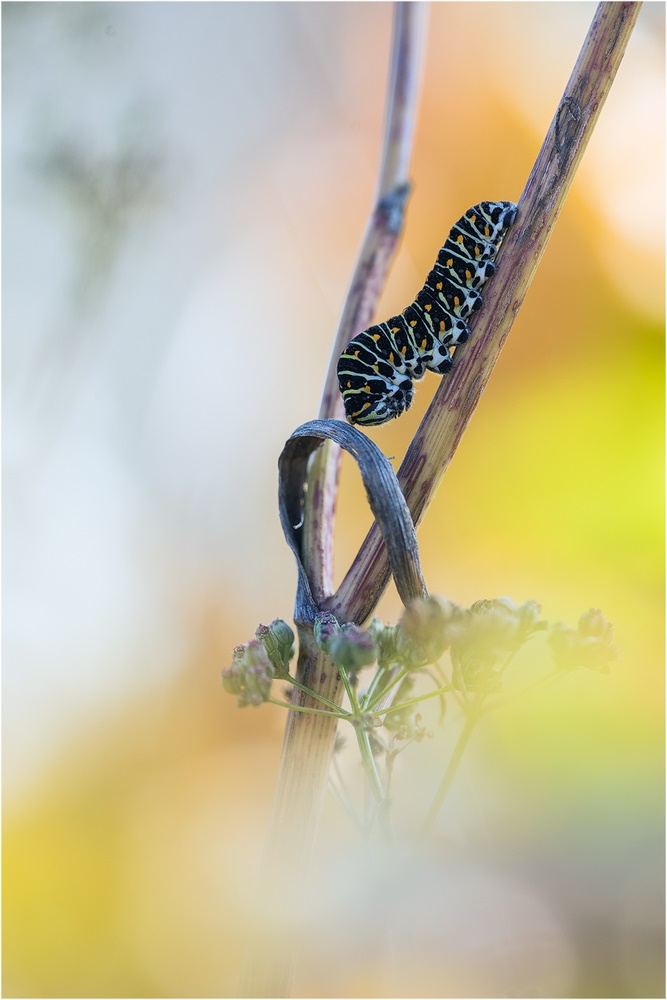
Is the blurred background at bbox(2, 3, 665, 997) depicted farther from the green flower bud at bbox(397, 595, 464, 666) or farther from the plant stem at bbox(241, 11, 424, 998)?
the green flower bud at bbox(397, 595, 464, 666)

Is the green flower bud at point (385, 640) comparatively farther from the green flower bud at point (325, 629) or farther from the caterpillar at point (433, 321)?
the caterpillar at point (433, 321)

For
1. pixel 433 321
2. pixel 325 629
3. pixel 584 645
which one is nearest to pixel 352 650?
pixel 325 629

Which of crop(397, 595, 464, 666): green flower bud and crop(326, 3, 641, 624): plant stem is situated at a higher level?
crop(326, 3, 641, 624): plant stem

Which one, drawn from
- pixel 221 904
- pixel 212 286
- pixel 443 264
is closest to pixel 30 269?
pixel 212 286

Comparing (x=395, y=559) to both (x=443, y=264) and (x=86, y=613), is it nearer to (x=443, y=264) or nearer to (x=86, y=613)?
(x=443, y=264)

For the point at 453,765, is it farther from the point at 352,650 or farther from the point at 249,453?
the point at 249,453

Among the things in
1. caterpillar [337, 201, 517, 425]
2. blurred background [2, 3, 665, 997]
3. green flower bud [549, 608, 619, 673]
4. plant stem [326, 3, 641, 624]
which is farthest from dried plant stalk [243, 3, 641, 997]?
blurred background [2, 3, 665, 997]

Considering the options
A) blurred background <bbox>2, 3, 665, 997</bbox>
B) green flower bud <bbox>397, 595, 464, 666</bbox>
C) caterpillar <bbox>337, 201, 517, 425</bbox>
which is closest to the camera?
green flower bud <bbox>397, 595, 464, 666</bbox>
